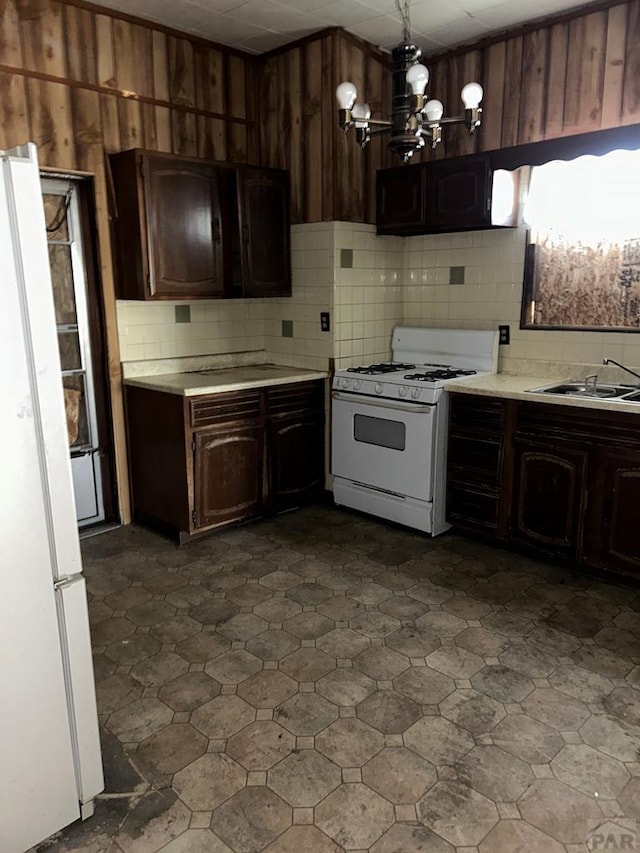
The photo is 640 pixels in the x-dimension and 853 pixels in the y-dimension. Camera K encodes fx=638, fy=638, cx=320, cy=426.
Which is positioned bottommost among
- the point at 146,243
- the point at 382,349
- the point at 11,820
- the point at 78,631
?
the point at 11,820

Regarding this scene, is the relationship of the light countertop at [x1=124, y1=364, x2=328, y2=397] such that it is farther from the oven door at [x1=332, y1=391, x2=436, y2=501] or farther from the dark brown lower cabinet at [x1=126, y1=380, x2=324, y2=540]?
the oven door at [x1=332, y1=391, x2=436, y2=501]

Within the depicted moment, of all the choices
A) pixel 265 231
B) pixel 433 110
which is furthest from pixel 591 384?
pixel 265 231

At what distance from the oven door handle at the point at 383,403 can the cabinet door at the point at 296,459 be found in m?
0.28

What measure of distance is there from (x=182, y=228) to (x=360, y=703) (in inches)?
109

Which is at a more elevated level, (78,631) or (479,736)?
(78,631)

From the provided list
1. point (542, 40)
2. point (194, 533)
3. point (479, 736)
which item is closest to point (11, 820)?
point (479, 736)

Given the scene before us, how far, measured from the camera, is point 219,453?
3.76 metres

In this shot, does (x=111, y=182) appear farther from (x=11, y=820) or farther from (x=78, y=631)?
(x=11, y=820)

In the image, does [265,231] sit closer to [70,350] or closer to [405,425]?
[70,350]

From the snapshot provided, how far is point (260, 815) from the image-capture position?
5.98ft

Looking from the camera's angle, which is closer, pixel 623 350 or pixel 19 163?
pixel 19 163

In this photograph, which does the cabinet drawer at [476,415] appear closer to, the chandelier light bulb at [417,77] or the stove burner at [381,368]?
the stove burner at [381,368]

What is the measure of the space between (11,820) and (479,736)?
1413 mm

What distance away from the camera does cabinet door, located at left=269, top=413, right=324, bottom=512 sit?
4086 mm
